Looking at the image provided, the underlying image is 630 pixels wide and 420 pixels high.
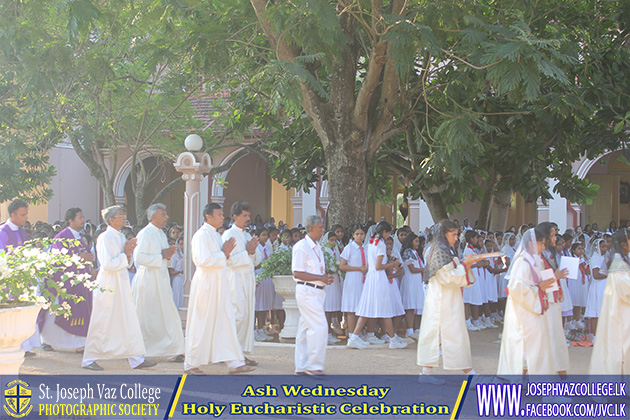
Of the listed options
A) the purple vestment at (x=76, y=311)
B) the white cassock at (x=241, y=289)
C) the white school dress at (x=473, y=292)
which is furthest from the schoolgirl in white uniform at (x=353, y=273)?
the purple vestment at (x=76, y=311)

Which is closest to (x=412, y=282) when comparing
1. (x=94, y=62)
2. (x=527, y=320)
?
(x=527, y=320)

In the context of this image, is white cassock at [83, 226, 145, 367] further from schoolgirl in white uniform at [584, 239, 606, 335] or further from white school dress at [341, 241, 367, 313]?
schoolgirl in white uniform at [584, 239, 606, 335]

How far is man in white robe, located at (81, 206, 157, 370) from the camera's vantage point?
842 centimetres

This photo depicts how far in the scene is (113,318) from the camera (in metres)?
8.45

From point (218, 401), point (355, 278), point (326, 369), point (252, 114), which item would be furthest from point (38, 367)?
point (252, 114)

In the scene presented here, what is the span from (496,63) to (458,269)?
3.53 m

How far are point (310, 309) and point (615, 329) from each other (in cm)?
321

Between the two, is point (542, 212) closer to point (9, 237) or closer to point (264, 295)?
point (264, 295)

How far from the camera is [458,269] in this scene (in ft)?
24.6

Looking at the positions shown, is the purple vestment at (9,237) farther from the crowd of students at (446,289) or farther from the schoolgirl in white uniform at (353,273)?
the schoolgirl in white uniform at (353,273)

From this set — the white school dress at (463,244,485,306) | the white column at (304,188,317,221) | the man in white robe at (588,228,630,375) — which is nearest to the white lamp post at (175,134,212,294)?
the white school dress at (463,244,485,306)

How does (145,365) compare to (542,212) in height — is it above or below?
below

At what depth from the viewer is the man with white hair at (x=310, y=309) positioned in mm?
7918

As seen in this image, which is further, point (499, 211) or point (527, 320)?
point (499, 211)
